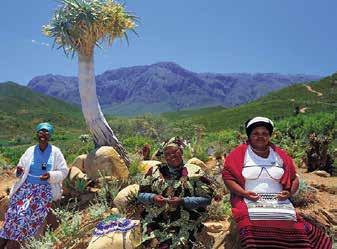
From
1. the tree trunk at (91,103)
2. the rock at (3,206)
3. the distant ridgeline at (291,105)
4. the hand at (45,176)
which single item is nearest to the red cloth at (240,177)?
the hand at (45,176)

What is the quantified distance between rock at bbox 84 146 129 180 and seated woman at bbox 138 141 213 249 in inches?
112

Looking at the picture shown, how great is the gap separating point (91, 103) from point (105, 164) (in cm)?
111

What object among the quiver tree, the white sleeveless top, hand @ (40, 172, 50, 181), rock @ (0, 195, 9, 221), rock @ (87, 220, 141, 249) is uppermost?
the quiver tree

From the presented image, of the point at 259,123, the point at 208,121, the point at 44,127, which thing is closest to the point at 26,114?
the point at 208,121

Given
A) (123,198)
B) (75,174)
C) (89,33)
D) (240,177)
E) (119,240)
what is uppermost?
(89,33)

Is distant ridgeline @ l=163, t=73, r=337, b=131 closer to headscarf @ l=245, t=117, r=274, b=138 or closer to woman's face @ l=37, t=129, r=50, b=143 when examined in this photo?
woman's face @ l=37, t=129, r=50, b=143

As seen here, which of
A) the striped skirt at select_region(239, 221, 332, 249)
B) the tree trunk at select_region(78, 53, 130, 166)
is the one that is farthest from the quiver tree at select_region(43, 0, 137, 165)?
the striped skirt at select_region(239, 221, 332, 249)

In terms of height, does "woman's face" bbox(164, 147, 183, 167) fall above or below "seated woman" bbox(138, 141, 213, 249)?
above

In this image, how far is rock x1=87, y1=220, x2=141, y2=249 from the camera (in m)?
5.49

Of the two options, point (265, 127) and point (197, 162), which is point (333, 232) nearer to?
point (265, 127)

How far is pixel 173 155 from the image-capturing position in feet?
17.6

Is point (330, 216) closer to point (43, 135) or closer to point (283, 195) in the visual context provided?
point (283, 195)

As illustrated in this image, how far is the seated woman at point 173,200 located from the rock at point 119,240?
0.14 m

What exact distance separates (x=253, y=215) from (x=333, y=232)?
6.23 ft
